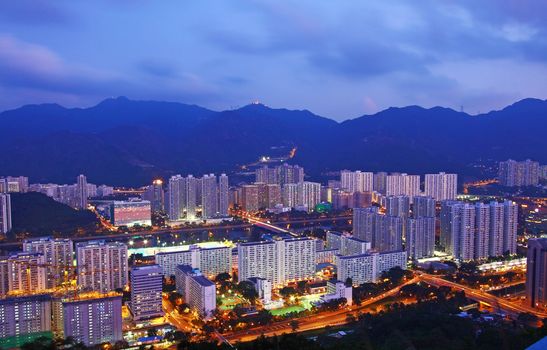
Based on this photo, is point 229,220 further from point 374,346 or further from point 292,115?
point 292,115

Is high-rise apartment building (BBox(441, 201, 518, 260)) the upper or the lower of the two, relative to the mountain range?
lower

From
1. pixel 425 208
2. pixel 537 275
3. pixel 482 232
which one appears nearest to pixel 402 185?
pixel 425 208

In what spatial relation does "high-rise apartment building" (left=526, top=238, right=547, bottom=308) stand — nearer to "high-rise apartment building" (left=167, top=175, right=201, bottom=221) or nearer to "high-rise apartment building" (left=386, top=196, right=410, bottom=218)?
"high-rise apartment building" (left=386, top=196, right=410, bottom=218)

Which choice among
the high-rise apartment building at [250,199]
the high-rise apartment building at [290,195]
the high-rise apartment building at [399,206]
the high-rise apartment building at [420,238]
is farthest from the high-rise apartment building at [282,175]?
the high-rise apartment building at [420,238]

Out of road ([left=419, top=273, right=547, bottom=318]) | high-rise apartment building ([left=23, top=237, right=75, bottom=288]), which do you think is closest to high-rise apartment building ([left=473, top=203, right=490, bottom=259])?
road ([left=419, top=273, right=547, bottom=318])

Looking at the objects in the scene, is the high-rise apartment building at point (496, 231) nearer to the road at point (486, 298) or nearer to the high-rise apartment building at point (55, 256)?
the road at point (486, 298)

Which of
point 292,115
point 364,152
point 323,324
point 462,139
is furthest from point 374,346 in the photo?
point 292,115
